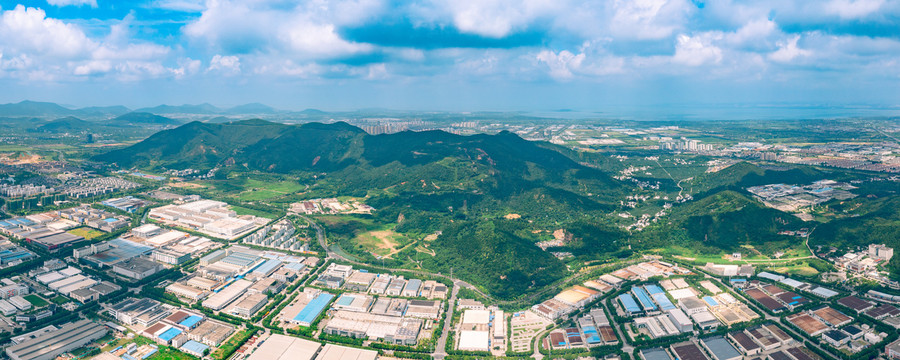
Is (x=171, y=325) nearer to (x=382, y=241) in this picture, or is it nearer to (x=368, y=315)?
(x=368, y=315)

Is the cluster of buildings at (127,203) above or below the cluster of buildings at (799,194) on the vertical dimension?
below

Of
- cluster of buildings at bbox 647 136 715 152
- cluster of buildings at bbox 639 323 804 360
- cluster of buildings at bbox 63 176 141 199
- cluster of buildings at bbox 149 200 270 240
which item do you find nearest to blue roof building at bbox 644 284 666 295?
cluster of buildings at bbox 639 323 804 360

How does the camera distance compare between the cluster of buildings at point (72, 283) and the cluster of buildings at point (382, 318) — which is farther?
the cluster of buildings at point (72, 283)

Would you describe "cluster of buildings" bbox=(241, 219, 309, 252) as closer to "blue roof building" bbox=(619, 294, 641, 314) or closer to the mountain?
the mountain

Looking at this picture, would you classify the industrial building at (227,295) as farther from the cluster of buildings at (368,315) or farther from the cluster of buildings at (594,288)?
the cluster of buildings at (594,288)

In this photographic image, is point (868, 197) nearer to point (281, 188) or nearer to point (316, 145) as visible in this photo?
point (281, 188)

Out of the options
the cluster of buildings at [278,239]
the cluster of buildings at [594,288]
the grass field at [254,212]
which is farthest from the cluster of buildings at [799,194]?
→ the grass field at [254,212]
